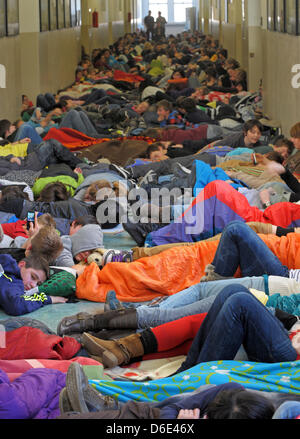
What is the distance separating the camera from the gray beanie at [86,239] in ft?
18.4

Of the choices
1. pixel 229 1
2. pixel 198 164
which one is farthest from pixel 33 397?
pixel 229 1

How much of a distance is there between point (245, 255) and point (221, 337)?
121 cm

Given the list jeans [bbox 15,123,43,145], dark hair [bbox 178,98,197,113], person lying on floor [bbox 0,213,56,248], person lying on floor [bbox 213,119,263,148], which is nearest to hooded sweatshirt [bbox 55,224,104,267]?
person lying on floor [bbox 0,213,56,248]

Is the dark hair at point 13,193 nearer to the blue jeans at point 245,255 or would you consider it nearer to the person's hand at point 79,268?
the person's hand at point 79,268

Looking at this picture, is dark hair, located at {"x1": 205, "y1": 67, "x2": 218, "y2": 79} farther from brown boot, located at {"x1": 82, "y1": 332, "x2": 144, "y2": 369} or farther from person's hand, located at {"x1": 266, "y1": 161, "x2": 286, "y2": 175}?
brown boot, located at {"x1": 82, "y1": 332, "x2": 144, "y2": 369}

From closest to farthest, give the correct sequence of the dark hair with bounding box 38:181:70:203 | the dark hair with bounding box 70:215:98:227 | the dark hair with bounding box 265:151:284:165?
the dark hair with bounding box 70:215:98:227, the dark hair with bounding box 38:181:70:203, the dark hair with bounding box 265:151:284:165

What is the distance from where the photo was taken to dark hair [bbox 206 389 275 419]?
2686 millimetres

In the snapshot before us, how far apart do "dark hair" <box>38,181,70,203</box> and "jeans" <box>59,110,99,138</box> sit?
3.40 meters

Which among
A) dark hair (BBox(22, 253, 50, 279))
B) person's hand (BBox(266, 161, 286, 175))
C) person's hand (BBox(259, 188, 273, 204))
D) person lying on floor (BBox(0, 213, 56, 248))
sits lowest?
dark hair (BBox(22, 253, 50, 279))

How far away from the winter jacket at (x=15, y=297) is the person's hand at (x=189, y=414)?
209 centimetres

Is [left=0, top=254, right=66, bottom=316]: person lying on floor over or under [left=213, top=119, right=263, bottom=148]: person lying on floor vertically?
under

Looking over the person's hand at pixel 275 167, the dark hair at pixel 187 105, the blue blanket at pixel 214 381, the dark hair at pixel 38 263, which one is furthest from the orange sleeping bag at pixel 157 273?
the dark hair at pixel 187 105

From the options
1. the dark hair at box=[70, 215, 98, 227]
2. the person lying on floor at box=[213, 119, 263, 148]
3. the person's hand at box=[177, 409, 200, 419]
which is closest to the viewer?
the person's hand at box=[177, 409, 200, 419]

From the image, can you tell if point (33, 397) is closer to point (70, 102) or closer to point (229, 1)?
point (70, 102)
